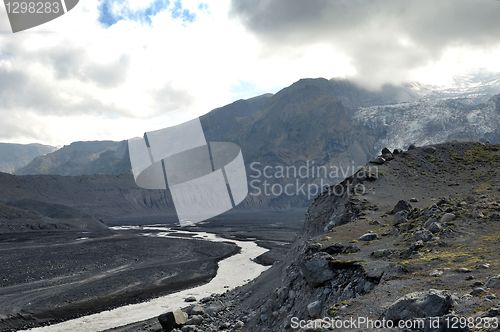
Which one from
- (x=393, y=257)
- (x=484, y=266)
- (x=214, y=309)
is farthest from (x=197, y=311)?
(x=484, y=266)

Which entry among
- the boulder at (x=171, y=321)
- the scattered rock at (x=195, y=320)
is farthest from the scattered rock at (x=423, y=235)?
the boulder at (x=171, y=321)

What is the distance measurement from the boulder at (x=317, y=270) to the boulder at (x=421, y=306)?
7.39 m

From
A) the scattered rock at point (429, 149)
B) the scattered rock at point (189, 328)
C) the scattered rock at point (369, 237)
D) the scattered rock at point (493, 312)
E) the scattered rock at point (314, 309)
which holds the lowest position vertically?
the scattered rock at point (189, 328)

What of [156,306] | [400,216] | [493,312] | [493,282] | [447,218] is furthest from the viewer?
[156,306]

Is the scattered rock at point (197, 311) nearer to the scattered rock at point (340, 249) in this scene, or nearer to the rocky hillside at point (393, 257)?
the rocky hillside at point (393, 257)

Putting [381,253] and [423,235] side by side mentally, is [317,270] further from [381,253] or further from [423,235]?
[423,235]

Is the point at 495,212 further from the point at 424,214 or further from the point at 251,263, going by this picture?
the point at 251,263

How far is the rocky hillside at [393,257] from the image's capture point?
44.2 ft

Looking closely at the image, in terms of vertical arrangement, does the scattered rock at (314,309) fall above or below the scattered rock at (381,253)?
below

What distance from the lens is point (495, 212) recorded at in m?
24.2

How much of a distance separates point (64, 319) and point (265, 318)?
31.2 meters

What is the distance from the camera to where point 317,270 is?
67.8ft

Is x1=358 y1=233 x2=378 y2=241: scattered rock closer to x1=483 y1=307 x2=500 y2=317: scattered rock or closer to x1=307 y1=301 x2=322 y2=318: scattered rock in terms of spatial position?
x1=307 y1=301 x2=322 y2=318: scattered rock

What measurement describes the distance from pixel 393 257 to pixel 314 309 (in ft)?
16.2
